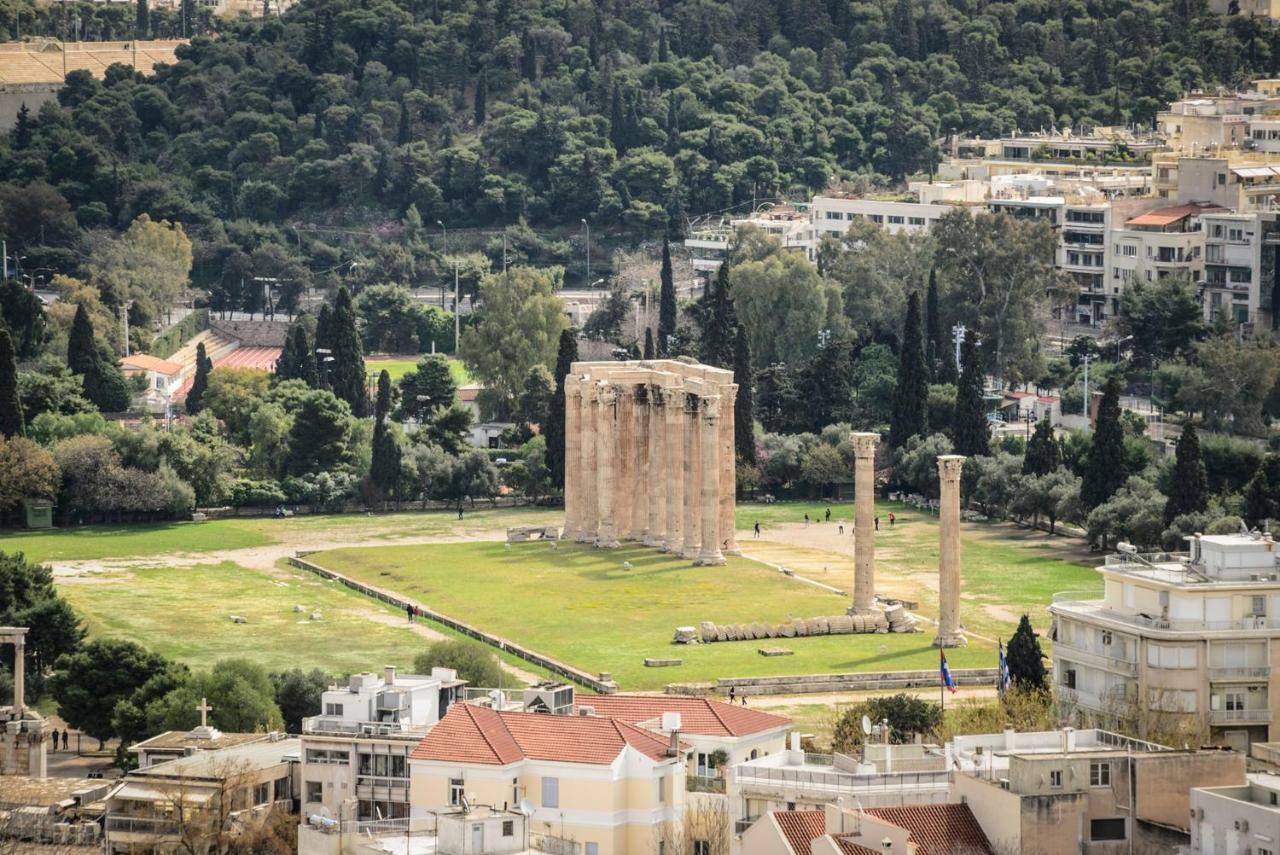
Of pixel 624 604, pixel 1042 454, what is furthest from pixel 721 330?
pixel 624 604

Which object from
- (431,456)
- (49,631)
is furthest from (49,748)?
(431,456)

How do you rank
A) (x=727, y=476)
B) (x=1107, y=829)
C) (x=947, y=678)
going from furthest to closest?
(x=727, y=476)
(x=947, y=678)
(x=1107, y=829)

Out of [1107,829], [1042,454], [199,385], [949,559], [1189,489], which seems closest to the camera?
[1107,829]

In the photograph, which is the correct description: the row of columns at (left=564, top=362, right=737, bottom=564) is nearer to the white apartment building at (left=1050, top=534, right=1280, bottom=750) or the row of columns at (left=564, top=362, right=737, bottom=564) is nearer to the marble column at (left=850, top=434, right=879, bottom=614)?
the marble column at (left=850, top=434, right=879, bottom=614)

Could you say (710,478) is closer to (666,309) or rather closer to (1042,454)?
(1042,454)

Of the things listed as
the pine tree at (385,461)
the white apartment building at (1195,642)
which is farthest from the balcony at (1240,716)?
the pine tree at (385,461)
